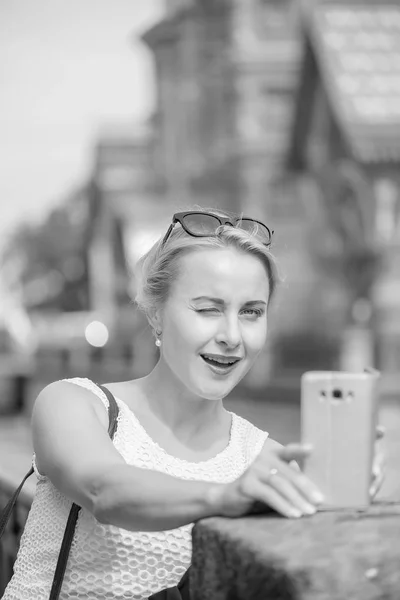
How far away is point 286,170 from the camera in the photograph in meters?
25.7

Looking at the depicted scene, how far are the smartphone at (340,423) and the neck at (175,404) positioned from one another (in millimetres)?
926

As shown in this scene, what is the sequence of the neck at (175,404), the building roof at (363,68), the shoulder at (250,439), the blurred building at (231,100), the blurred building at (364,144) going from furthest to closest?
the blurred building at (231,100)
the building roof at (363,68)
the blurred building at (364,144)
the shoulder at (250,439)
the neck at (175,404)

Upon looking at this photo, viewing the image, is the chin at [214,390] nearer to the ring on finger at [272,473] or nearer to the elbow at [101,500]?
the elbow at [101,500]

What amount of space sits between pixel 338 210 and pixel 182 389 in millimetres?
19406

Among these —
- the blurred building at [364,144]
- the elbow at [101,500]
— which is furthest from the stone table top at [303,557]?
the blurred building at [364,144]

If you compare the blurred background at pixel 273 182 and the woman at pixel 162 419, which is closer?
the woman at pixel 162 419

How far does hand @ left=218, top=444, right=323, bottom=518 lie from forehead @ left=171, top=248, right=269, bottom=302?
2.07ft

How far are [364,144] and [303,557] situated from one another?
17.9 m

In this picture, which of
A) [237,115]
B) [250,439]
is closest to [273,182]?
[237,115]

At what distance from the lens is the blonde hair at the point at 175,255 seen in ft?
7.93

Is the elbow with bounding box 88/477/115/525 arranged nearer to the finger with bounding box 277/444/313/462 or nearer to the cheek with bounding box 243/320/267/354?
the finger with bounding box 277/444/313/462

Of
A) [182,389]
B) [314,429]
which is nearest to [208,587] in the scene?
[314,429]

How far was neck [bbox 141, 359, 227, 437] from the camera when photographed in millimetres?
2586

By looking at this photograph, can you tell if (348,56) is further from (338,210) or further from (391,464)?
(391,464)
